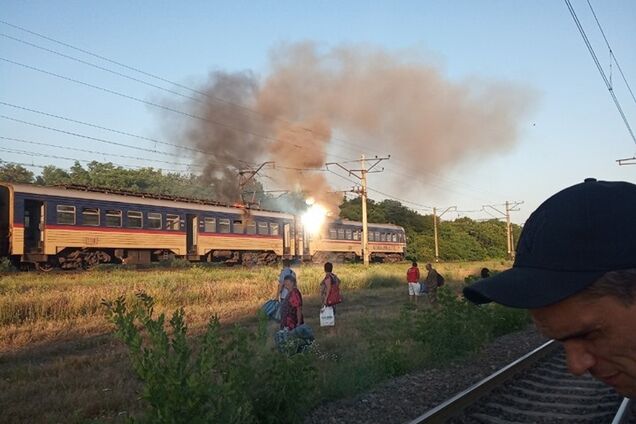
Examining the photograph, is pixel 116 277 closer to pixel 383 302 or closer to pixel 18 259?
pixel 18 259

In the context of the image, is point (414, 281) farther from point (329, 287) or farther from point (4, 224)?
point (4, 224)

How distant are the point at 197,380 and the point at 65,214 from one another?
22.9 metres

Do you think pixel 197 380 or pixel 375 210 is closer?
pixel 197 380

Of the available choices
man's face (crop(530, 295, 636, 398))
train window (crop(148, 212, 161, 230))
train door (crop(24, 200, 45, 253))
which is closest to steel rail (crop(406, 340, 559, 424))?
man's face (crop(530, 295, 636, 398))

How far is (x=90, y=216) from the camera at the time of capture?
1053 inches

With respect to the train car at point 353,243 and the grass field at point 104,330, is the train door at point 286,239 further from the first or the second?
the grass field at point 104,330

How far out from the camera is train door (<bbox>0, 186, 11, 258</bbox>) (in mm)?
24344

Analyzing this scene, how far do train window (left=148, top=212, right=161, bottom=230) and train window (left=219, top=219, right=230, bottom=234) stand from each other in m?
4.70

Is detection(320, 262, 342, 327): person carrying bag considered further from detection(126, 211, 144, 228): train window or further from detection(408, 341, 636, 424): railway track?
detection(126, 211, 144, 228): train window

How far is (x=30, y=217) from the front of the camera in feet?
82.8

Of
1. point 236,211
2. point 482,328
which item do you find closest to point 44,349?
point 482,328

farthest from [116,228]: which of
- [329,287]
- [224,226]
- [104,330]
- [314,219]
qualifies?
[314,219]

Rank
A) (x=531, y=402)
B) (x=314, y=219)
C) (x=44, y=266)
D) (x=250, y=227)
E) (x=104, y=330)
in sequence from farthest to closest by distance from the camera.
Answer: (x=314, y=219), (x=250, y=227), (x=44, y=266), (x=104, y=330), (x=531, y=402)

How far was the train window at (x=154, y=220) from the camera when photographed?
1166 inches
